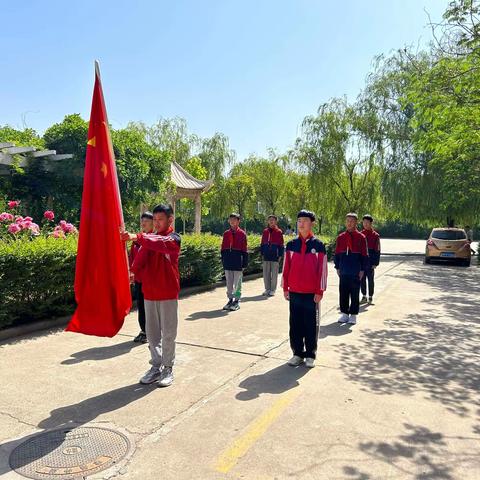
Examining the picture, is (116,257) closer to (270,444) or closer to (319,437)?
(270,444)

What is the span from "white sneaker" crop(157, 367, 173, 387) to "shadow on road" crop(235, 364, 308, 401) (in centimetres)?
73

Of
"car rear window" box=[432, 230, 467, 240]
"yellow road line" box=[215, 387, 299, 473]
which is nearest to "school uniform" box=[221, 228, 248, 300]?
"yellow road line" box=[215, 387, 299, 473]

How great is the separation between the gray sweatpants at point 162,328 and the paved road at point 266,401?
12.1 inches

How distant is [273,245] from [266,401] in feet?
20.3

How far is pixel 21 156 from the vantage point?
41.3 feet

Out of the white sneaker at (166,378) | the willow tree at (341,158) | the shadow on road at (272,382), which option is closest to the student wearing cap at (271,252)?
the shadow on road at (272,382)

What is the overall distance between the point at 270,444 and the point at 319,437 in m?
0.41

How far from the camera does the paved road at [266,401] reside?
2.99 meters

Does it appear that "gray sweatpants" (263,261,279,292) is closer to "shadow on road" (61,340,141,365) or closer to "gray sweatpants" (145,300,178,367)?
"shadow on road" (61,340,141,365)

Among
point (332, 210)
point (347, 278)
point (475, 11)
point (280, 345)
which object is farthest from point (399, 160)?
point (280, 345)

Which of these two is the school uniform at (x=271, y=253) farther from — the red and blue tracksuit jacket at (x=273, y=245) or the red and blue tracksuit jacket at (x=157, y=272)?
the red and blue tracksuit jacket at (x=157, y=272)

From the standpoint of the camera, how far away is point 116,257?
3.94m

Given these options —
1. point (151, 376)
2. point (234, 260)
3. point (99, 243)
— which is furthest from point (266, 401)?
point (234, 260)

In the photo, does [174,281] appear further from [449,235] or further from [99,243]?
[449,235]
